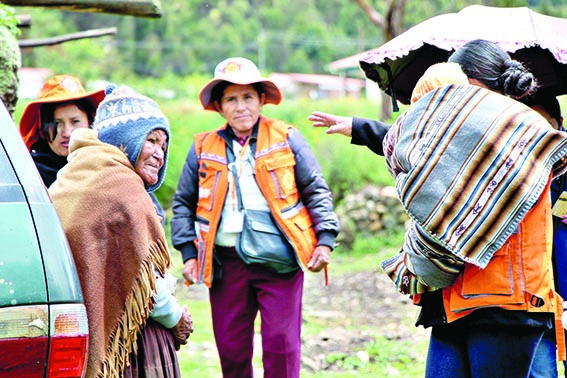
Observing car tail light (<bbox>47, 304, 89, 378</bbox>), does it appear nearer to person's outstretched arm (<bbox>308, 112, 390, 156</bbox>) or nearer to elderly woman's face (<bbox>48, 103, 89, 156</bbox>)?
person's outstretched arm (<bbox>308, 112, 390, 156</bbox>)

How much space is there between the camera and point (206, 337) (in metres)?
8.26

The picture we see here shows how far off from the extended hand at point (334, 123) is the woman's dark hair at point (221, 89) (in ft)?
3.63

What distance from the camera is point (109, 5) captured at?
20.6 feet

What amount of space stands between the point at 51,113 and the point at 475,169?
272 centimetres

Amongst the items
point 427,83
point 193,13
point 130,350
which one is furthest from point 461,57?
point 193,13

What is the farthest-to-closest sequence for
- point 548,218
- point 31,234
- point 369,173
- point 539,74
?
point 369,173
point 539,74
point 548,218
point 31,234

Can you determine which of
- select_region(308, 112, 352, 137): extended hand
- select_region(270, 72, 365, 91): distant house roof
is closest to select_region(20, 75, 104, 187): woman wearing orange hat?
select_region(308, 112, 352, 137): extended hand

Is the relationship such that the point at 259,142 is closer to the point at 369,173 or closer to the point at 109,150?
the point at 109,150

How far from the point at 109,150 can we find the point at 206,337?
16.8 feet

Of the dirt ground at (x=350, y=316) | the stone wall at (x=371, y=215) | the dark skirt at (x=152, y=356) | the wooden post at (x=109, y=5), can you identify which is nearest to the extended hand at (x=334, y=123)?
the dark skirt at (x=152, y=356)

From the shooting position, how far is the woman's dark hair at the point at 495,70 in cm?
329

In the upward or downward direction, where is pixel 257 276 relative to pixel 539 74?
downward

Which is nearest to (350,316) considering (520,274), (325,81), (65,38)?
(65,38)

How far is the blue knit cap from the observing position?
3502mm
